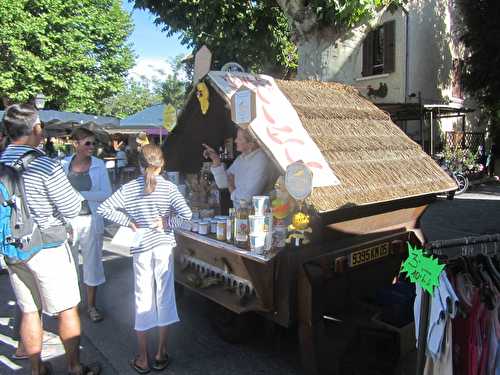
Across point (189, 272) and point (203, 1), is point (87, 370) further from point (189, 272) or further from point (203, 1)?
point (203, 1)

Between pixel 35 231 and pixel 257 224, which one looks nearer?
pixel 35 231

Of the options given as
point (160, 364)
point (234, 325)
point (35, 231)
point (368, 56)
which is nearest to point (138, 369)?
point (160, 364)

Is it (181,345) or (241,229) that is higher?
(241,229)

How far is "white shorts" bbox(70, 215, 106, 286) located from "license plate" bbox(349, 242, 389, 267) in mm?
2480

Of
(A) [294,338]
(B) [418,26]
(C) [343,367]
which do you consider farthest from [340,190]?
(B) [418,26]

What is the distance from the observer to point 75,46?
22.5m

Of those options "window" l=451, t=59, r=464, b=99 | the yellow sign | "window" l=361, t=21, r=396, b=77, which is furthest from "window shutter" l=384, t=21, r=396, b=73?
the yellow sign

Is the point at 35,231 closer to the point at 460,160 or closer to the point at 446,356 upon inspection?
the point at 446,356

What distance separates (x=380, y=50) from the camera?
51.6 feet

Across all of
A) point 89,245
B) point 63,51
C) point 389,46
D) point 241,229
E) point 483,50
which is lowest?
point 89,245

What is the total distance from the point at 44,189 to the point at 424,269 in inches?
92.4

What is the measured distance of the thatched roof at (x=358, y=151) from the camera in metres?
3.28

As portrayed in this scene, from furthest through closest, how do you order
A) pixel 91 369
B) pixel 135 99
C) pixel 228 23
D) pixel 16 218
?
pixel 135 99
pixel 228 23
pixel 91 369
pixel 16 218

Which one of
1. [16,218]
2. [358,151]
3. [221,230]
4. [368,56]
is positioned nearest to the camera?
[16,218]
